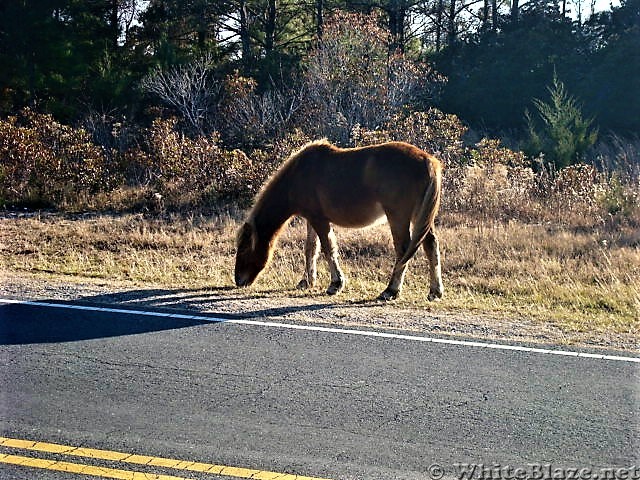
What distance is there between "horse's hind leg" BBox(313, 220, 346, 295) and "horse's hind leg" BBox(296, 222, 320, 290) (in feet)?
0.91

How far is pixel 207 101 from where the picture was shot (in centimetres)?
2742

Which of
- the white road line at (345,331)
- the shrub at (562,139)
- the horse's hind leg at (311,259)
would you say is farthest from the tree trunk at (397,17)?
the white road line at (345,331)

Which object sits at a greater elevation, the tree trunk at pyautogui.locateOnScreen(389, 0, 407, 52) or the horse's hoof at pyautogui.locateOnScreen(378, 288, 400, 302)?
the tree trunk at pyautogui.locateOnScreen(389, 0, 407, 52)

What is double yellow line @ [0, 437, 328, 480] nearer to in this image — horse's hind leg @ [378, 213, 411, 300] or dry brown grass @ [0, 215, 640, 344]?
dry brown grass @ [0, 215, 640, 344]

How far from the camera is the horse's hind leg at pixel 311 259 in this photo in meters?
9.84

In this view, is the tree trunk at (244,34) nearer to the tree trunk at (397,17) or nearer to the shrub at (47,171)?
the tree trunk at (397,17)

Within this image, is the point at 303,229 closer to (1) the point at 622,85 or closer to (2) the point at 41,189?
(2) the point at 41,189

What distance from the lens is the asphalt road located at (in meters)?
4.48

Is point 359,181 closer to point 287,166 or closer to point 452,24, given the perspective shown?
point 287,166

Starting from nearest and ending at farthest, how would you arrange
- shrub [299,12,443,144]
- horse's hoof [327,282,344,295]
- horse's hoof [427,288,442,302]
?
horse's hoof [427,288,442,302] → horse's hoof [327,282,344,295] → shrub [299,12,443,144]

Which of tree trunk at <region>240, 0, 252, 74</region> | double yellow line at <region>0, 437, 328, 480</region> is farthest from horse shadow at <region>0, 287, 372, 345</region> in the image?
tree trunk at <region>240, 0, 252, 74</region>

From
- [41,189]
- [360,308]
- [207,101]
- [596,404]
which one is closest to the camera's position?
[596,404]

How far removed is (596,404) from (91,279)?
22.7 ft

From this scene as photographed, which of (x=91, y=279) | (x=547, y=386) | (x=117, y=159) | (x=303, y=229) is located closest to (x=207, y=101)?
(x=117, y=159)
